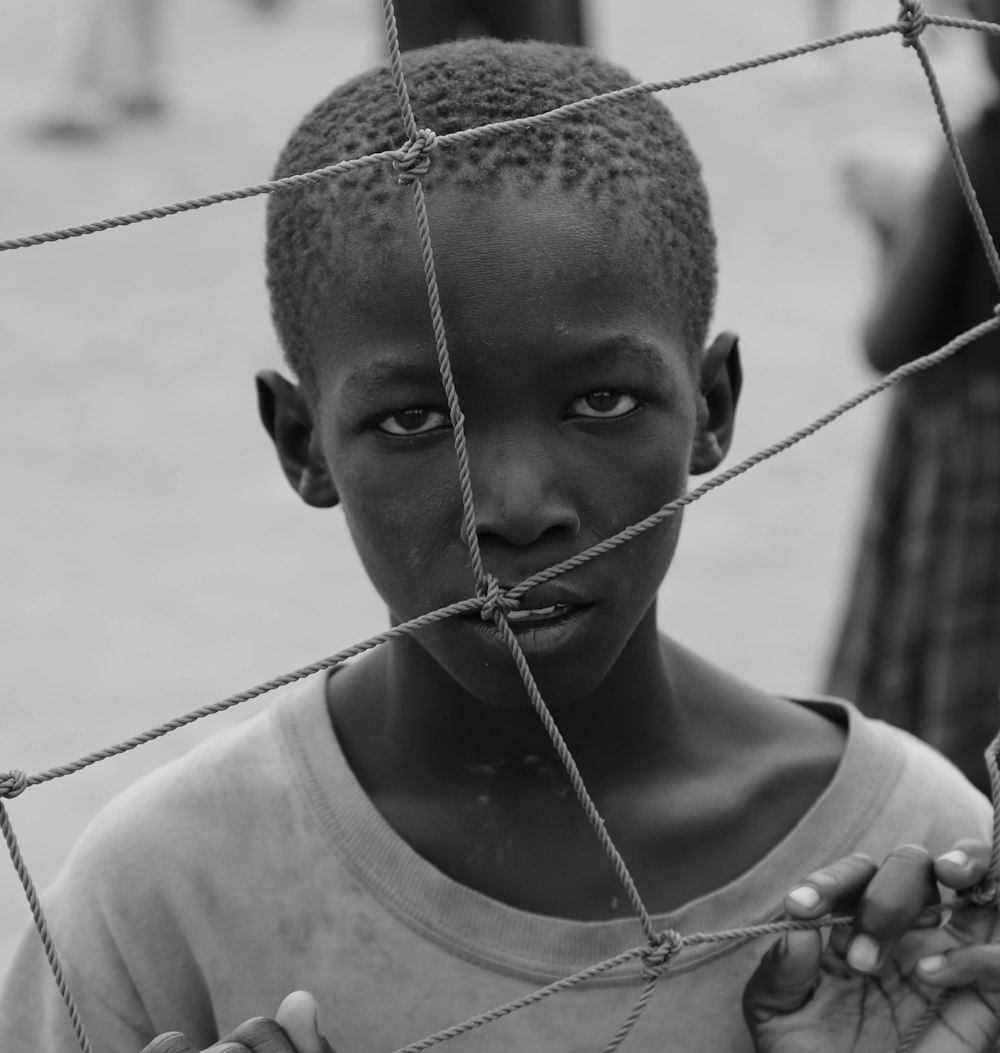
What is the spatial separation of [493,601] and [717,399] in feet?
0.74

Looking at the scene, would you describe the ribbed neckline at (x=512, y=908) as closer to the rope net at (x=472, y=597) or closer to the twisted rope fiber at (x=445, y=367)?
the rope net at (x=472, y=597)

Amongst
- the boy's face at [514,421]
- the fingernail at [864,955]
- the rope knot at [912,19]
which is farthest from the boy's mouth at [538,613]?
the rope knot at [912,19]

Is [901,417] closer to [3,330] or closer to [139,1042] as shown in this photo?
[139,1042]

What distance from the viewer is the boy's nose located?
0.83 m

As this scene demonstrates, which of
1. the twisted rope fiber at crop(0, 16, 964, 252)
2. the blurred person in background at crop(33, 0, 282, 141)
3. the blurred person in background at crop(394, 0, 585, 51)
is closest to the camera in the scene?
the twisted rope fiber at crop(0, 16, 964, 252)

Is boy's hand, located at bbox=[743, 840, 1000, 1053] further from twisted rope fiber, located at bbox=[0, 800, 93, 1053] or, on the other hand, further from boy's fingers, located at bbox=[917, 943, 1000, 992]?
twisted rope fiber, located at bbox=[0, 800, 93, 1053]

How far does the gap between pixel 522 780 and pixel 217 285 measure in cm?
364

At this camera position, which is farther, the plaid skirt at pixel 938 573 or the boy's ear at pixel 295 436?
the plaid skirt at pixel 938 573

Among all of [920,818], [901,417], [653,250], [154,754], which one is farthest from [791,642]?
[653,250]

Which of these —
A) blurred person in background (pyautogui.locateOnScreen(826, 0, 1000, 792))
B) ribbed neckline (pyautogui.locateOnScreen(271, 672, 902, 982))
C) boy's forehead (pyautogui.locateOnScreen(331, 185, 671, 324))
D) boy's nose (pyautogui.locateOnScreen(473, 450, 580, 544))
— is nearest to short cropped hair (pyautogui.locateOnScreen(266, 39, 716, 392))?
boy's forehead (pyautogui.locateOnScreen(331, 185, 671, 324))

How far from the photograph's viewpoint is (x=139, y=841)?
0.98 meters

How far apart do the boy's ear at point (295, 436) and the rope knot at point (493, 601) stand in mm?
151

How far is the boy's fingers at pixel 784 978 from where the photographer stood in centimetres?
90

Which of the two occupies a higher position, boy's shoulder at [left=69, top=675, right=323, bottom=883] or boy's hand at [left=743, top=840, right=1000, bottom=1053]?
boy's shoulder at [left=69, top=675, right=323, bottom=883]
